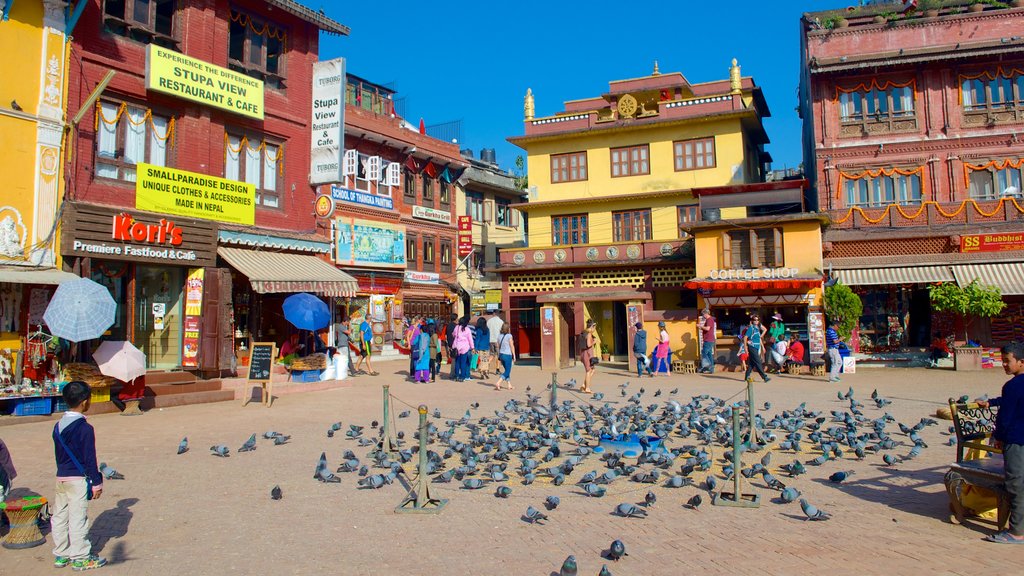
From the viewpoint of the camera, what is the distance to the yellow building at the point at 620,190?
2806cm

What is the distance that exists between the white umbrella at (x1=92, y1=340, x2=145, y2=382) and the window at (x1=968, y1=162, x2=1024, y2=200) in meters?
27.0

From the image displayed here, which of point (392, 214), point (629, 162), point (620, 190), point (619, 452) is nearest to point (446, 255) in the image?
point (392, 214)

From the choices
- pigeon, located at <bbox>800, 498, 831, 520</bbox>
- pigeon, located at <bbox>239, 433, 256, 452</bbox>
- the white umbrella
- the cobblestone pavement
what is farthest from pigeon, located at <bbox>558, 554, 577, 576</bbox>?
the white umbrella

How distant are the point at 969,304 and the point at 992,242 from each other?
3.86 m

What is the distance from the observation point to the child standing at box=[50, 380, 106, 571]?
227 inches

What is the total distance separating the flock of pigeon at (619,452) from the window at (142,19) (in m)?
11.4

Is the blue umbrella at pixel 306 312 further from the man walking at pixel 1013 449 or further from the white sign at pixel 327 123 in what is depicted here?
the man walking at pixel 1013 449

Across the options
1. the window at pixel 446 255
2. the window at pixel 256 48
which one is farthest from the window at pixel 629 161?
the window at pixel 256 48

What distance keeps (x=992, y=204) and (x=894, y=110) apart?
4.80 metres

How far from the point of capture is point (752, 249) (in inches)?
938

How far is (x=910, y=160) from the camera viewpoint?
25.7 metres

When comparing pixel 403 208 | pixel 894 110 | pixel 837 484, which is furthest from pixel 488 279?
pixel 837 484

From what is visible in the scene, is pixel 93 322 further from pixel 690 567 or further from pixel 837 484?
pixel 837 484

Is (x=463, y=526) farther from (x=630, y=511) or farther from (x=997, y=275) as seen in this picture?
(x=997, y=275)
